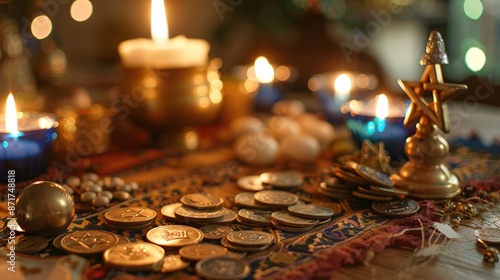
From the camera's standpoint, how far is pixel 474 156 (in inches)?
47.4

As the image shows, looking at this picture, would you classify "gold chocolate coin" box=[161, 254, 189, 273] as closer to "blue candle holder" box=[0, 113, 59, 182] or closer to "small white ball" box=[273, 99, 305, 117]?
"blue candle holder" box=[0, 113, 59, 182]

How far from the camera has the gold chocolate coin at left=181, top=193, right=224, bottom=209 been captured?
2.81ft

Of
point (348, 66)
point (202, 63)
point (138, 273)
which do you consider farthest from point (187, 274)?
point (348, 66)

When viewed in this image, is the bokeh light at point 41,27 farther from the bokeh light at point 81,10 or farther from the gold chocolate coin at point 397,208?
the gold chocolate coin at point 397,208

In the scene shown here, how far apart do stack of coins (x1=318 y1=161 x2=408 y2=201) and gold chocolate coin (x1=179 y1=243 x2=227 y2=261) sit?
29 centimetres

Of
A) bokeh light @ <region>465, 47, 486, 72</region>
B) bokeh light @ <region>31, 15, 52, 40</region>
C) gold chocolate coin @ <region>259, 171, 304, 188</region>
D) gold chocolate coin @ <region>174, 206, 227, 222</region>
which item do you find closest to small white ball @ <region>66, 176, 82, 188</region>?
gold chocolate coin @ <region>174, 206, 227, 222</region>

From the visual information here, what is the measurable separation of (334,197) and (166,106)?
487mm

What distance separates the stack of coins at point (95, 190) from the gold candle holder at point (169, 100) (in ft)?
0.85

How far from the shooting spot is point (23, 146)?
100 centimetres

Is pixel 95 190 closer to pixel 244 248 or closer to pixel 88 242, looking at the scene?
pixel 88 242

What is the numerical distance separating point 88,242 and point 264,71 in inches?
38.1

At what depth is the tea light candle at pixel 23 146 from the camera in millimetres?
979

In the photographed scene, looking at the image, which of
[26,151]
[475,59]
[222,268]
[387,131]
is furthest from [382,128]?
[475,59]

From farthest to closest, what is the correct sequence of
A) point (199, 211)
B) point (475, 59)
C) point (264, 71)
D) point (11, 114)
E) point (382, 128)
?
point (475, 59) < point (264, 71) < point (382, 128) < point (11, 114) < point (199, 211)
